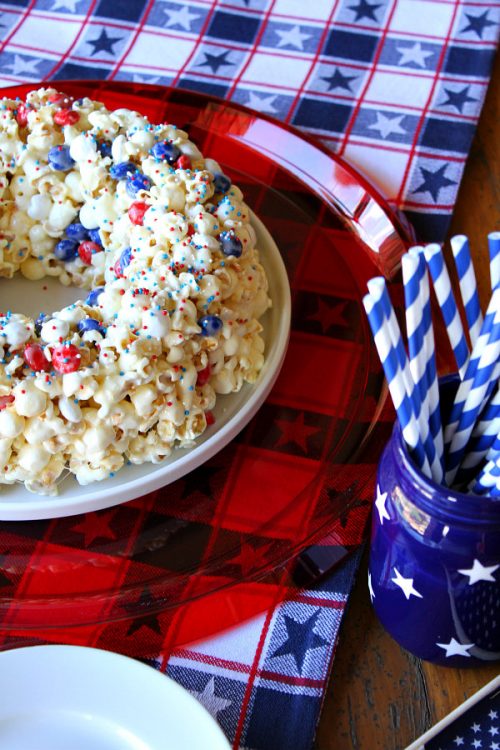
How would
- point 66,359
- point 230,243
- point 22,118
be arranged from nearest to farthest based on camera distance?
point 66,359, point 230,243, point 22,118

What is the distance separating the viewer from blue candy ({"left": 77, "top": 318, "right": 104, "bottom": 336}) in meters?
0.92

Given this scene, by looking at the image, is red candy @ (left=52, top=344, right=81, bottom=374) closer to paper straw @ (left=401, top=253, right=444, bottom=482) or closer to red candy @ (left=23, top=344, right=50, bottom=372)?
red candy @ (left=23, top=344, right=50, bottom=372)

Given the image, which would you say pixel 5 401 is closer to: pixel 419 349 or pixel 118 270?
pixel 118 270

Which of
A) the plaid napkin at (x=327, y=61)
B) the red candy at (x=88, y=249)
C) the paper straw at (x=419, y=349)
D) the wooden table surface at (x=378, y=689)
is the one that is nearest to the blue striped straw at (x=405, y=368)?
the paper straw at (x=419, y=349)

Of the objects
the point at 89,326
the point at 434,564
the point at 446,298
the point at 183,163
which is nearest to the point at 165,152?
the point at 183,163

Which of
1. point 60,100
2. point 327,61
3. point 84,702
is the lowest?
point 84,702

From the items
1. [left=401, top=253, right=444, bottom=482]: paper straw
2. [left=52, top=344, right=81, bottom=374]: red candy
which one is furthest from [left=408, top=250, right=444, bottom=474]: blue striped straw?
[left=52, top=344, right=81, bottom=374]: red candy

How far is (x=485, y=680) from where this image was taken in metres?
0.91

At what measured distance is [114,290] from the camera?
0.95m

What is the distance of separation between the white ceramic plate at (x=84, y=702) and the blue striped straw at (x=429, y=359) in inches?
11.4

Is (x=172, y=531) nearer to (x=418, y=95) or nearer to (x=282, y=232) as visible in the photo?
(x=282, y=232)

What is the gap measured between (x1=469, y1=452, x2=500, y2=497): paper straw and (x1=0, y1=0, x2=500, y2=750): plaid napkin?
576 millimetres

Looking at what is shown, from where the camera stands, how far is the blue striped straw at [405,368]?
0.72m

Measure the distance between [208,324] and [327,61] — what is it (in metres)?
0.78
